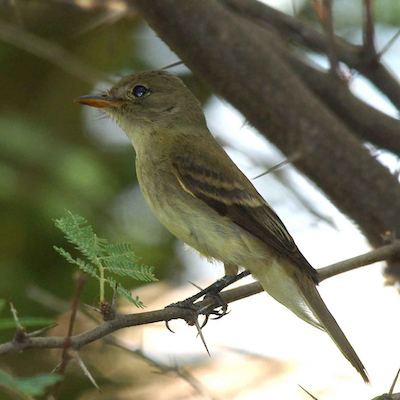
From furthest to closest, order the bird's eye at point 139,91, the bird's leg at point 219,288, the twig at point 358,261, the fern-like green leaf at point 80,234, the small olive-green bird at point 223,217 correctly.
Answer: the bird's eye at point 139,91
the small olive-green bird at point 223,217
the bird's leg at point 219,288
the twig at point 358,261
the fern-like green leaf at point 80,234

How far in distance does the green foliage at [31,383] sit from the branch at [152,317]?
258 millimetres

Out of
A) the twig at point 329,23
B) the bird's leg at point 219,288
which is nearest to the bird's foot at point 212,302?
the bird's leg at point 219,288

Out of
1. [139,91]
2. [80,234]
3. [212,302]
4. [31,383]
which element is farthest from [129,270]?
[139,91]

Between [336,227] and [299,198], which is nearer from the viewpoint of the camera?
[336,227]

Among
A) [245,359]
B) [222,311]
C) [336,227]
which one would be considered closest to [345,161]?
[336,227]

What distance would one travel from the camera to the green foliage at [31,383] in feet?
5.08

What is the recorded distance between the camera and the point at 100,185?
493 centimetres

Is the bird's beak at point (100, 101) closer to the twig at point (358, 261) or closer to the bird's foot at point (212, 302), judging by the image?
the bird's foot at point (212, 302)

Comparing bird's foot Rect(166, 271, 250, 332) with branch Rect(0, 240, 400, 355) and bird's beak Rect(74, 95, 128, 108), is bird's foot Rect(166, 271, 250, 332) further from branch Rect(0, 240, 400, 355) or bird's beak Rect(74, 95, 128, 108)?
bird's beak Rect(74, 95, 128, 108)

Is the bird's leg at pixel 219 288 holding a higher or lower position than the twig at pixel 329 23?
lower

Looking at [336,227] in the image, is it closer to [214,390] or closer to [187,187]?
[187,187]

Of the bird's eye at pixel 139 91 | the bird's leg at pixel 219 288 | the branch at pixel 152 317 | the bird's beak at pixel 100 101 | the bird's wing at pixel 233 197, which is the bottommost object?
the branch at pixel 152 317

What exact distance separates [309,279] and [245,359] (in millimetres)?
1112

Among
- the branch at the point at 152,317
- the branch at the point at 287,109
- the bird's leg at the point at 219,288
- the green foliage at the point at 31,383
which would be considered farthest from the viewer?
the branch at the point at 287,109
